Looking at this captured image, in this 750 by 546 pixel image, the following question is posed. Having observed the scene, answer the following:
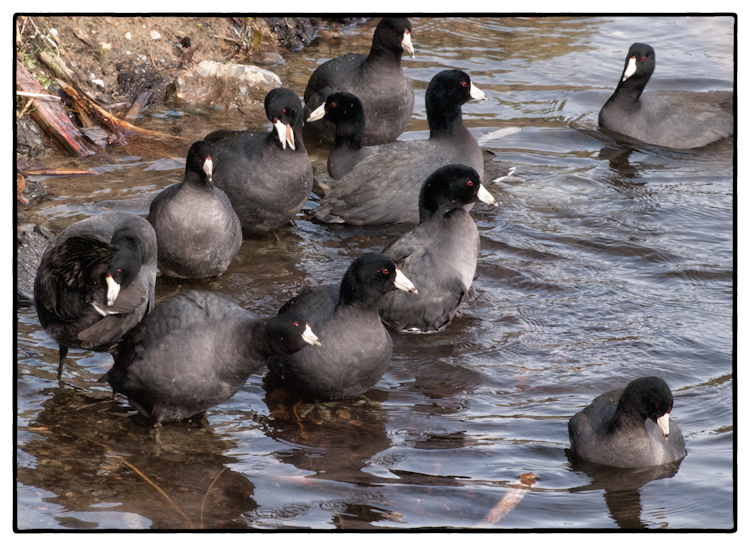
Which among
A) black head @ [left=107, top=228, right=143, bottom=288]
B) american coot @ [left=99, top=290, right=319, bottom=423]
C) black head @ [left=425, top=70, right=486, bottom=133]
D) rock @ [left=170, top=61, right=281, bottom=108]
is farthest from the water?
black head @ [left=425, top=70, right=486, bottom=133]

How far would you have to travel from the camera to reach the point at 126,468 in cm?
431

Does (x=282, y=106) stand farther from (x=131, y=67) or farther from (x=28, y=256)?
(x=131, y=67)

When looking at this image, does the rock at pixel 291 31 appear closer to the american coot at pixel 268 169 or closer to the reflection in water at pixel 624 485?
the american coot at pixel 268 169

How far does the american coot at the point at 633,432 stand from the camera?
4.52 meters

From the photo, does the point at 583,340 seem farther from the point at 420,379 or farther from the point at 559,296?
the point at 420,379

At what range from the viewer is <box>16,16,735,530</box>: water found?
4164 millimetres

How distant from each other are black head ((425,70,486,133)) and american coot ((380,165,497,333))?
A: 4.26 ft

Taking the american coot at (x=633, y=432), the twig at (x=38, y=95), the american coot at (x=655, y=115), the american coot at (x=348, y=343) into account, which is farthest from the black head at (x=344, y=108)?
the american coot at (x=633, y=432)

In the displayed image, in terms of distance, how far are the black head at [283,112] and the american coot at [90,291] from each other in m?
2.14

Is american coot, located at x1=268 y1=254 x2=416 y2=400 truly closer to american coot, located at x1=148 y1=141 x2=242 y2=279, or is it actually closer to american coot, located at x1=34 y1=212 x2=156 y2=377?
american coot, located at x1=34 y1=212 x2=156 y2=377

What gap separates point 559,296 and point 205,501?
3301 millimetres

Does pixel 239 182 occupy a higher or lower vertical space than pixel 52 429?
higher

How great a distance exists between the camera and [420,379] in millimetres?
5457

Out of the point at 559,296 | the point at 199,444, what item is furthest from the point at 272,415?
the point at 559,296
